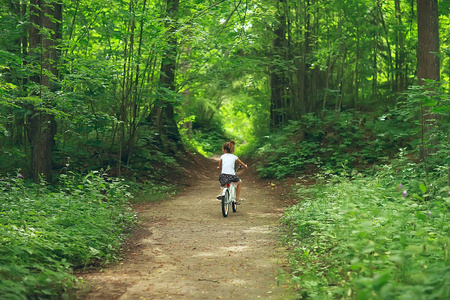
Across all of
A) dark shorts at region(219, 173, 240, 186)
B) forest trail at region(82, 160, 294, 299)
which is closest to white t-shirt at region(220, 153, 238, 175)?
dark shorts at region(219, 173, 240, 186)

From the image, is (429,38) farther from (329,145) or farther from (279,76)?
(279,76)

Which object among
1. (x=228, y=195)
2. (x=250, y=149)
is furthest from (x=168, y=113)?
(x=228, y=195)

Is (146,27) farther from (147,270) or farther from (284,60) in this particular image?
(147,270)

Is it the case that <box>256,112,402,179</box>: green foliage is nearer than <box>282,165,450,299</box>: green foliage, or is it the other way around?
<box>282,165,450,299</box>: green foliage

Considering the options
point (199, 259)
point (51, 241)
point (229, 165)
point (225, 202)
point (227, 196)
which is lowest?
point (199, 259)

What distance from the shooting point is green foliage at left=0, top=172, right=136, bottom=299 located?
421 centimetres

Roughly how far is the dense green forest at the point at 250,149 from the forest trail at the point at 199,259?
400mm

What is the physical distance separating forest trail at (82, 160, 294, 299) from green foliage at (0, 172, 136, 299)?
0.36 meters

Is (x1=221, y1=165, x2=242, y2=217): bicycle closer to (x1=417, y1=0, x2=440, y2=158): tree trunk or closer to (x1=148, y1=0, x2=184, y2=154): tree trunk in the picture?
(x1=417, y1=0, x2=440, y2=158): tree trunk

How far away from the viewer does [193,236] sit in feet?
25.6

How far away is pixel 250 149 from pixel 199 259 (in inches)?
712

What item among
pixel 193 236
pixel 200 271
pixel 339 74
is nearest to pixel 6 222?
pixel 200 271

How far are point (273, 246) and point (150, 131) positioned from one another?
36.9 ft

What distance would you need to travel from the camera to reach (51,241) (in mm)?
5352
